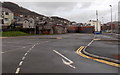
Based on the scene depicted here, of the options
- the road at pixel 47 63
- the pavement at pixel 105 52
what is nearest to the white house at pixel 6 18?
the road at pixel 47 63

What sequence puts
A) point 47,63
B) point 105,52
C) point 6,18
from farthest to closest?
point 6,18 < point 105,52 < point 47,63

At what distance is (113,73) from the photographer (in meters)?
6.70

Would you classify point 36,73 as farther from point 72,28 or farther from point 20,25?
point 72,28

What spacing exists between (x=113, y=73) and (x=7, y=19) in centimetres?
8008

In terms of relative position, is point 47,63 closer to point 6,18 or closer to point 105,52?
point 105,52

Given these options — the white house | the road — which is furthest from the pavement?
the white house

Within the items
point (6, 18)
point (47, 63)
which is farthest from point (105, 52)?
point (6, 18)

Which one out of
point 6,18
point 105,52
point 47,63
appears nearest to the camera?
point 47,63

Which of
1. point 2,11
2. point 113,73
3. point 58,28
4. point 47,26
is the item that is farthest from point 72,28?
point 113,73

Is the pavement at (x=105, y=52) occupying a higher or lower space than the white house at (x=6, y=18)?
lower

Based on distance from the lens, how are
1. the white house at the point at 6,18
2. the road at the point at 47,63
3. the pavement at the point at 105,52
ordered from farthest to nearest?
the white house at the point at 6,18 → the pavement at the point at 105,52 → the road at the point at 47,63

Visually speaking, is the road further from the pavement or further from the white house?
the white house

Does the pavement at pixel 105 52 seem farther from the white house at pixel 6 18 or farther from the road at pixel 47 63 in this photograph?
the white house at pixel 6 18

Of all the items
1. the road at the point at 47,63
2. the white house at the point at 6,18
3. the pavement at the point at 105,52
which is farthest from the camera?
the white house at the point at 6,18
